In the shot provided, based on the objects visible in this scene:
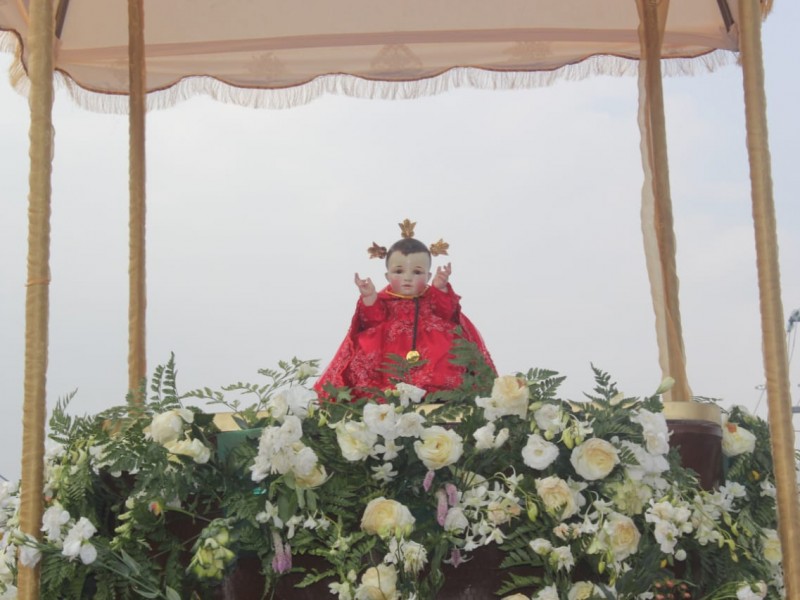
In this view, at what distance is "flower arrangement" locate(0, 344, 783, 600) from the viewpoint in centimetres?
296

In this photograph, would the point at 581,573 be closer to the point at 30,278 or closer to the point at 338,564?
the point at 338,564

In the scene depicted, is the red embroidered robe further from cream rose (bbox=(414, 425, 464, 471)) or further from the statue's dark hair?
cream rose (bbox=(414, 425, 464, 471))

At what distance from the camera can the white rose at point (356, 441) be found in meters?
2.99

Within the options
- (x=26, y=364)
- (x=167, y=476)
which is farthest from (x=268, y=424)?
(x=26, y=364)

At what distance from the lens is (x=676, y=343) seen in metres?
4.72

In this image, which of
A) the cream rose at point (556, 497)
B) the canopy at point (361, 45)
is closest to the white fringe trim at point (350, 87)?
the canopy at point (361, 45)

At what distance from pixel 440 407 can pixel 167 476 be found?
0.75 m

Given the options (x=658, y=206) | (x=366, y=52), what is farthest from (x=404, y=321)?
(x=366, y=52)

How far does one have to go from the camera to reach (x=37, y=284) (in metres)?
3.30

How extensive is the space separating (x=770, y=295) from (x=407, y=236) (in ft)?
7.78

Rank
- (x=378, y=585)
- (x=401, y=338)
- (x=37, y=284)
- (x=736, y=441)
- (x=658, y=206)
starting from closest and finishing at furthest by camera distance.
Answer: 1. (x=378, y=585)
2. (x=37, y=284)
3. (x=736, y=441)
4. (x=658, y=206)
5. (x=401, y=338)

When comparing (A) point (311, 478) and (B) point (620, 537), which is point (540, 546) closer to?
(B) point (620, 537)

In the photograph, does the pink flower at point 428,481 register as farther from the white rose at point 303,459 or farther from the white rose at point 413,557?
the white rose at point 303,459

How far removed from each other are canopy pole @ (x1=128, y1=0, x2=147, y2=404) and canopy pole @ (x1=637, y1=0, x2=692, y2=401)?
2281mm
